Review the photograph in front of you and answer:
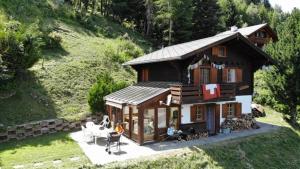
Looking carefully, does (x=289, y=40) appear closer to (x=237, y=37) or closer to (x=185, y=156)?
(x=237, y=37)

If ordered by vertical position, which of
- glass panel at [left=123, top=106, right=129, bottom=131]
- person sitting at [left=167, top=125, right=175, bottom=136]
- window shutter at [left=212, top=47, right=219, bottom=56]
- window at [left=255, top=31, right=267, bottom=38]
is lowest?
person sitting at [left=167, top=125, right=175, bottom=136]

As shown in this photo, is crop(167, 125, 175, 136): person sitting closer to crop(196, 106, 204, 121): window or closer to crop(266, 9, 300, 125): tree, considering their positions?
crop(196, 106, 204, 121): window

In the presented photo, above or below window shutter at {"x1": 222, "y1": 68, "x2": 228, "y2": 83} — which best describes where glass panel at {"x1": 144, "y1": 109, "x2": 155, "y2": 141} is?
below

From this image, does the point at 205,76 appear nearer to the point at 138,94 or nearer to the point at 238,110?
the point at 238,110

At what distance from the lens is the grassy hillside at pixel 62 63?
22141mm

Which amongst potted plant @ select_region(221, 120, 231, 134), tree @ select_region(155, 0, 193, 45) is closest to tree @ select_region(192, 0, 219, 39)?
tree @ select_region(155, 0, 193, 45)

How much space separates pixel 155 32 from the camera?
158 ft

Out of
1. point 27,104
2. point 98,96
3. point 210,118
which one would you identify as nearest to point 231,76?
point 210,118

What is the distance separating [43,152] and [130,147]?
4.44 metres

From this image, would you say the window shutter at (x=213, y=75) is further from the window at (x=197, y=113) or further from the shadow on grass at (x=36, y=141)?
the shadow on grass at (x=36, y=141)

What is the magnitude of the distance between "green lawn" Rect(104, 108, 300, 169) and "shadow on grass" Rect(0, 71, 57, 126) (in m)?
9.43

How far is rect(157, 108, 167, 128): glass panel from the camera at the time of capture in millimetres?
18344

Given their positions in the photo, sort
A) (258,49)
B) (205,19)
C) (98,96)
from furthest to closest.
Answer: (205,19), (98,96), (258,49)

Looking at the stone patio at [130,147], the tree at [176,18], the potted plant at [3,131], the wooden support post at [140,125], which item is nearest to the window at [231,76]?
the stone patio at [130,147]
